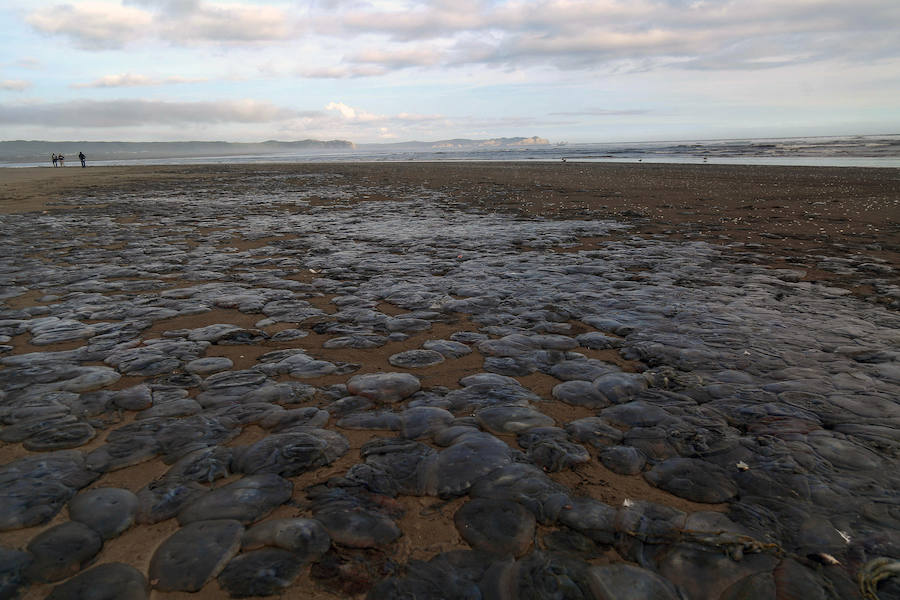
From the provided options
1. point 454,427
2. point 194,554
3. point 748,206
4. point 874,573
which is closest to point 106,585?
point 194,554

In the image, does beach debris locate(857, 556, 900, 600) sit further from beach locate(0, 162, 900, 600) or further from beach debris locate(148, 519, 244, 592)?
beach debris locate(148, 519, 244, 592)

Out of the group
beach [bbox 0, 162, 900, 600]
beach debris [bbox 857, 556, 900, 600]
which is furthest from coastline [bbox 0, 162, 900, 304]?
beach debris [bbox 857, 556, 900, 600]

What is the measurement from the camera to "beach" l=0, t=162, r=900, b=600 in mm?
1937

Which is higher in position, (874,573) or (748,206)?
(748,206)

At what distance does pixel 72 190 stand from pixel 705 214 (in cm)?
2467

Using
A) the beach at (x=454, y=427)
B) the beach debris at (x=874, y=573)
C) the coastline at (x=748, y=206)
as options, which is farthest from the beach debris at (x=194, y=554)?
the coastline at (x=748, y=206)

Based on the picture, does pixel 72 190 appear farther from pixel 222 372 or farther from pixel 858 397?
pixel 858 397

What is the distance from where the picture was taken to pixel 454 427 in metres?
2.92

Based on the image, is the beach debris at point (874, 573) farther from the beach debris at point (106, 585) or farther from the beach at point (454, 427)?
the beach debris at point (106, 585)

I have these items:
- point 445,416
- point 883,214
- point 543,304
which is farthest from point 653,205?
point 445,416

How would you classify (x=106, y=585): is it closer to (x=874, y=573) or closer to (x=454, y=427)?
(x=454, y=427)

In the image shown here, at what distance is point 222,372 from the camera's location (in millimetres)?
3660

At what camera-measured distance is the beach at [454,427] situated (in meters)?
1.94

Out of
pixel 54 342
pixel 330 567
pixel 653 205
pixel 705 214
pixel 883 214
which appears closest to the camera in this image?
pixel 330 567
